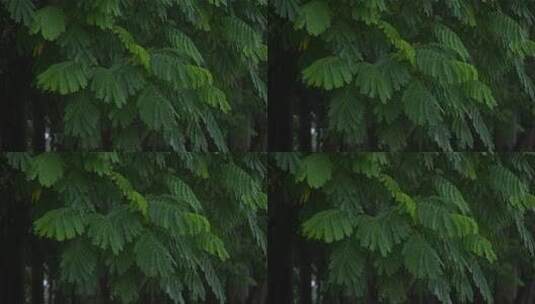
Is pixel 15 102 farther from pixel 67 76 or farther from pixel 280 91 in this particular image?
pixel 280 91

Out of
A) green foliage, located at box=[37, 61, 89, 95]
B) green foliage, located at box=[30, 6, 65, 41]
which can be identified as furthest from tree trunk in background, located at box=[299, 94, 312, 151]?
green foliage, located at box=[30, 6, 65, 41]

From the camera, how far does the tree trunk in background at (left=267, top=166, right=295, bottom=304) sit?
11.8ft

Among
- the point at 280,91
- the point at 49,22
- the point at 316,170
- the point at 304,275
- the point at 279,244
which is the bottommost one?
the point at 304,275

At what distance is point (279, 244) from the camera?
360 centimetres

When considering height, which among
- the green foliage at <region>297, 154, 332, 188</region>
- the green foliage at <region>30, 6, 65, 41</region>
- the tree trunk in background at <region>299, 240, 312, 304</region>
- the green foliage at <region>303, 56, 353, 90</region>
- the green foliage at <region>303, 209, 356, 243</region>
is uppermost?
the green foliage at <region>30, 6, 65, 41</region>

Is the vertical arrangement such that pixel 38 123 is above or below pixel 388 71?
below

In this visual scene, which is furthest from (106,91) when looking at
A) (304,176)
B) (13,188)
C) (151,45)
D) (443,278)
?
(443,278)

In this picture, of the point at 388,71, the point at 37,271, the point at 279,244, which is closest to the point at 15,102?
the point at 37,271

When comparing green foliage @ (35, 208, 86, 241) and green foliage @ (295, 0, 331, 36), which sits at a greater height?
green foliage @ (295, 0, 331, 36)

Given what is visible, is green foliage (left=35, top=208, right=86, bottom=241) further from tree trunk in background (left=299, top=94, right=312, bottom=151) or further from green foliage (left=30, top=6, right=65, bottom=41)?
tree trunk in background (left=299, top=94, right=312, bottom=151)

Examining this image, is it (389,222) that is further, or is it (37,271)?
(389,222)

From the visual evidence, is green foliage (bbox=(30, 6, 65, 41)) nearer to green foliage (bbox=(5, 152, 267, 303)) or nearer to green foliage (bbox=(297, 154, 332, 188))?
green foliage (bbox=(5, 152, 267, 303))

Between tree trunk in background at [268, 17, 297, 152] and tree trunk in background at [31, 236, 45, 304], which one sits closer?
tree trunk in background at [31, 236, 45, 304]

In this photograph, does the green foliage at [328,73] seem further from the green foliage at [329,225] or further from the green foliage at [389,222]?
the green foliage at [329,225]
